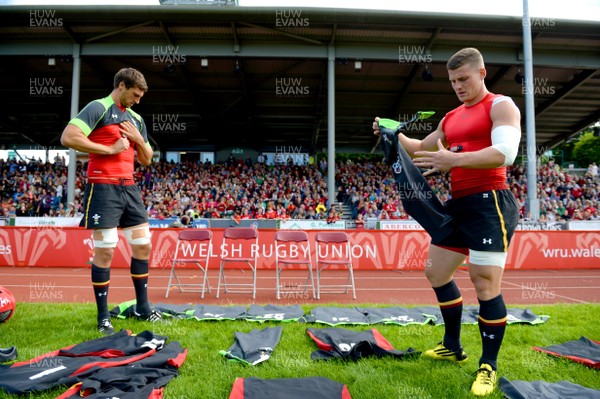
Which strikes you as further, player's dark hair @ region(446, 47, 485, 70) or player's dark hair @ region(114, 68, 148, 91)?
Result: player's dark hair @ region(114, 68, 148, 91)

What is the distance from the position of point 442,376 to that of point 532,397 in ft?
1.93

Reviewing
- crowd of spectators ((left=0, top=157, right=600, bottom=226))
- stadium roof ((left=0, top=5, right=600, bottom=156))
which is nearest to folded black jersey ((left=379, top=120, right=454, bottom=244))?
crowd of spectators ((left=0, top=157, right=600, bottom=226))

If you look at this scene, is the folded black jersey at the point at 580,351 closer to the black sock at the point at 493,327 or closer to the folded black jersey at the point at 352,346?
the black sock at the point at 493,327

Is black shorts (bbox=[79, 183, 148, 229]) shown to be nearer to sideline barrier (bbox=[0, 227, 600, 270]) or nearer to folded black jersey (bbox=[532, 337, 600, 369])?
folded black jersey (bbox=[532, 337, 600, 369])

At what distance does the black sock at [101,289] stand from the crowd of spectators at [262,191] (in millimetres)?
10489

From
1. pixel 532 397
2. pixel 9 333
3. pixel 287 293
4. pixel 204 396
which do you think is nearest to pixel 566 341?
pixel 532 397

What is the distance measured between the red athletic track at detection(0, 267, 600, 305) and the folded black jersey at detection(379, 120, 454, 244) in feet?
11.5

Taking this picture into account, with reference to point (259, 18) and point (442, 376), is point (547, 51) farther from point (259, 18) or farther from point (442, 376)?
point (442, 376)

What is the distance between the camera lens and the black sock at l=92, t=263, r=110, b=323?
3873 millimetres

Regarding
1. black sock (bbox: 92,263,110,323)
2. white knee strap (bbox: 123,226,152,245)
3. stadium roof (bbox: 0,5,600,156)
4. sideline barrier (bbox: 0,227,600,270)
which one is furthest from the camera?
stadium roof (bbox: 0,5,600,156)

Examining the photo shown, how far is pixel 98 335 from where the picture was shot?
3654 mm

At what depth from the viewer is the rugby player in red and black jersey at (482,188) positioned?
8.18 ft

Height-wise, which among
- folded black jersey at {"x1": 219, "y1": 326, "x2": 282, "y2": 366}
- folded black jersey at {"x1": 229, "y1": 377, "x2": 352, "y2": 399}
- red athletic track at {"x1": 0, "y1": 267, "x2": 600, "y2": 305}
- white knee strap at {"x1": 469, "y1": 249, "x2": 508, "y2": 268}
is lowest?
red athletic track at {"x1": 0, "y1": 267, "x2": 600, "y2": 305}

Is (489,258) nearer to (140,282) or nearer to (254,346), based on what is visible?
(254,346)
